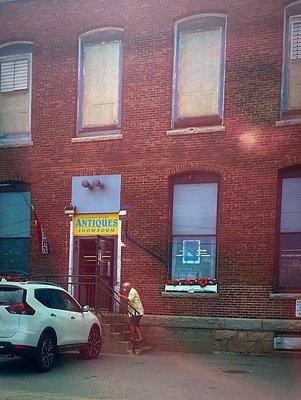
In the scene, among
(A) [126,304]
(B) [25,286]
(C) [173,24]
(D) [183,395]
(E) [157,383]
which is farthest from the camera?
(C) [173,24]

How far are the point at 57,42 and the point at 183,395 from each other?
38.7 feet

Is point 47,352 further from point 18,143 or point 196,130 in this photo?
point 18,143

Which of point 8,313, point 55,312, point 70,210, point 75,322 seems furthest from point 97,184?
point 8,313

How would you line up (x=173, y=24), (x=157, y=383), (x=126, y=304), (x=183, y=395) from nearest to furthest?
(x=183, y=395), (x=157, y=383), (x=126, y=304), (x=173, y=24)

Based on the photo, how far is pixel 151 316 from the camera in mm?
16281

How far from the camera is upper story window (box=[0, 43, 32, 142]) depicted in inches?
733

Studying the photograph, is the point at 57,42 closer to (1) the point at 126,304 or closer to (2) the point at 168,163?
(2) the point at 168,163

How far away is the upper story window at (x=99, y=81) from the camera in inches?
692

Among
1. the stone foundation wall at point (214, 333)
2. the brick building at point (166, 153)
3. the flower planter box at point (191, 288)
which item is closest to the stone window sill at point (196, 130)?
the brick building at point (166, 153)

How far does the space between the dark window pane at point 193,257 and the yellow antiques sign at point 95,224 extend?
1.78 metres

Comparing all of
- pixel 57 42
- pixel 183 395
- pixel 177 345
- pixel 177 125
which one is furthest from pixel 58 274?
pixel 183 395

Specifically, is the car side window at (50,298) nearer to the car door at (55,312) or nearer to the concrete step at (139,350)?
the car door at (55,312)

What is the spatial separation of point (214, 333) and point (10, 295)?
6075 millimetres

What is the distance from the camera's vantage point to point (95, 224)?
17.3 meters
